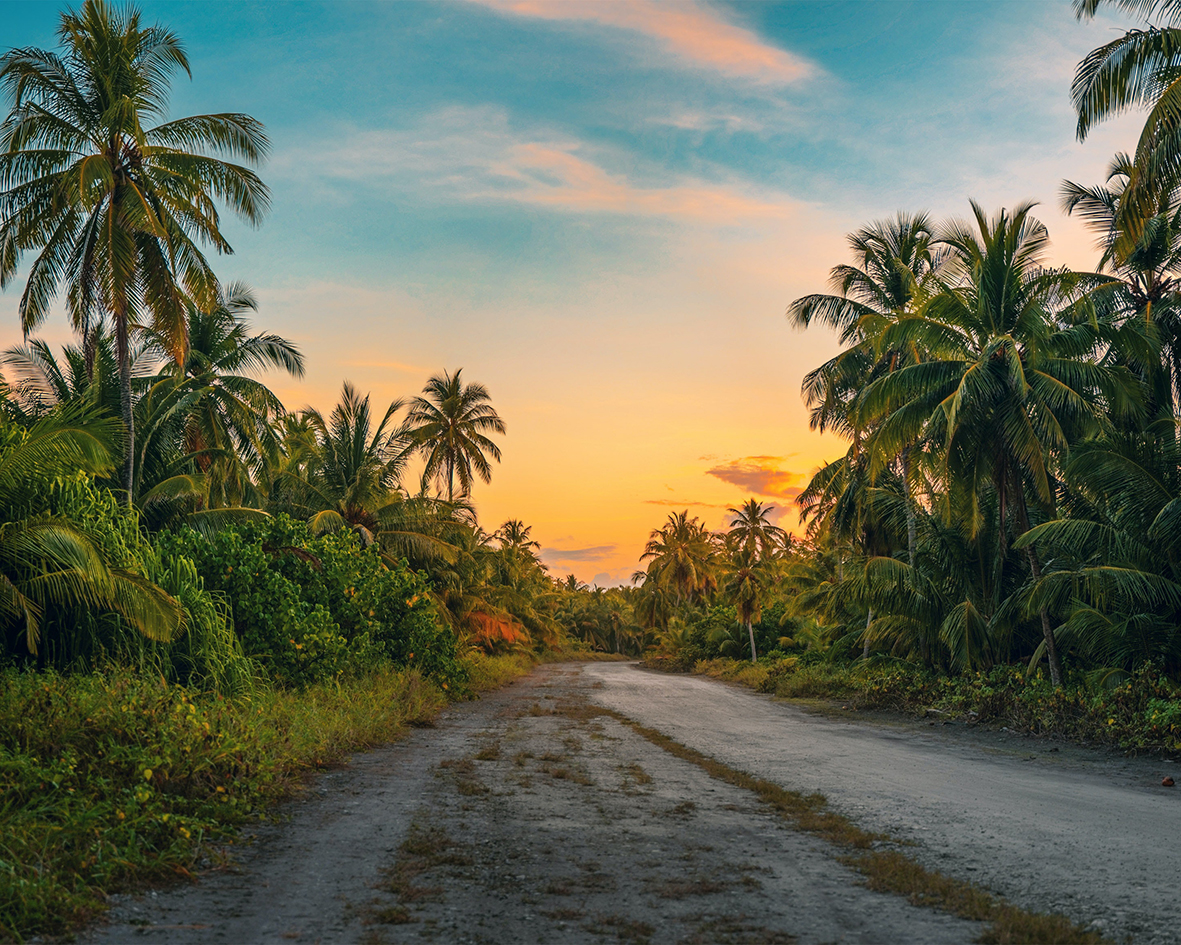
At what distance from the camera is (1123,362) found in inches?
674

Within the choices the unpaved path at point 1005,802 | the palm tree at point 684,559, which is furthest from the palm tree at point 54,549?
the palm tree at point 684,559

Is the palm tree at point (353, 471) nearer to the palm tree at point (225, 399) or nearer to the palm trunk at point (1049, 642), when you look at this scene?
the palm tree at point (225, 399)

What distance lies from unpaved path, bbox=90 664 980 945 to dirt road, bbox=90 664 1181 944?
19 mm

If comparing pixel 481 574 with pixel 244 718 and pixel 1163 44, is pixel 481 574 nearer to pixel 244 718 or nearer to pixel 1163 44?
pixel 244 718

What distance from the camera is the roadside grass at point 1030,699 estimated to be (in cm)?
1164

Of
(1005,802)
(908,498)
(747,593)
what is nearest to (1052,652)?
(908,498)

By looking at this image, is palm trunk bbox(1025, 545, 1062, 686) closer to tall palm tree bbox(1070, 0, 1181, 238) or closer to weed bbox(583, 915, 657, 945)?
tall palm tree bbox(1070, 0, 1181, 238)

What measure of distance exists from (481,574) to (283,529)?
17.4 metres

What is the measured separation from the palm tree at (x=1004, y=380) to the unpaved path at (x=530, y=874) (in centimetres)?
1027

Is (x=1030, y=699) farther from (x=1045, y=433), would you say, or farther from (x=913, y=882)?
(x=913, y=882)

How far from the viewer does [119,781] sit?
6234 mm

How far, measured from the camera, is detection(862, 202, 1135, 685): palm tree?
1490 cm

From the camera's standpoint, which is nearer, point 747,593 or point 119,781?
point 119,781

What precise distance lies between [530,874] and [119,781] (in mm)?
3435
